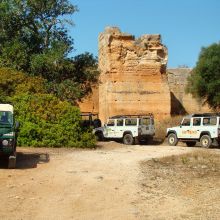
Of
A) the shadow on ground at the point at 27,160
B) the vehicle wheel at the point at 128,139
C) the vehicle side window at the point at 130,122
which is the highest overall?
the vehicle side window at the point at 130,122

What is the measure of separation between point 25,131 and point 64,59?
9.19 m

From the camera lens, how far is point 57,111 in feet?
83.9

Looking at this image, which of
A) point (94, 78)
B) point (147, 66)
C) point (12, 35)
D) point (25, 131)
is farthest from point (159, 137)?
point (25, 131)

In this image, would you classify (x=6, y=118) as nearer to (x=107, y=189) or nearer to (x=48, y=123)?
(x=107, y=189)

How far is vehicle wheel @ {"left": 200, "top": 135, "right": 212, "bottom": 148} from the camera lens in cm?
2847

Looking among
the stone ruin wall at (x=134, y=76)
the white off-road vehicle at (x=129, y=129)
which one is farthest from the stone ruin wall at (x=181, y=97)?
the white off-road vehicle at (x=129, y=129)

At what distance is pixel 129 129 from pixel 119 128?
751 millimetres

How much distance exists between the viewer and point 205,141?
1132 inches

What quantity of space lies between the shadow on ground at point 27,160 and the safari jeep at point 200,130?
12.2 m

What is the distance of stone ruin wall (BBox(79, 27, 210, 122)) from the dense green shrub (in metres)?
18.2

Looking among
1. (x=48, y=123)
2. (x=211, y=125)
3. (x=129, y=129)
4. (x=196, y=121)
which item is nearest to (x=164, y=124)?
(x=129, y=129)

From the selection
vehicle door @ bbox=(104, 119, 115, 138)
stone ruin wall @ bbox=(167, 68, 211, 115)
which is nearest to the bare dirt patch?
vehicle door @ bbox=(104, 119, 115, 138)

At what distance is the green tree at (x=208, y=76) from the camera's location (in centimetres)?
3616

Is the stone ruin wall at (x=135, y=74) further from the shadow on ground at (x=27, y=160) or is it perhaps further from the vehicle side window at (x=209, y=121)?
the shadow on ground at (x=27, y=160)
